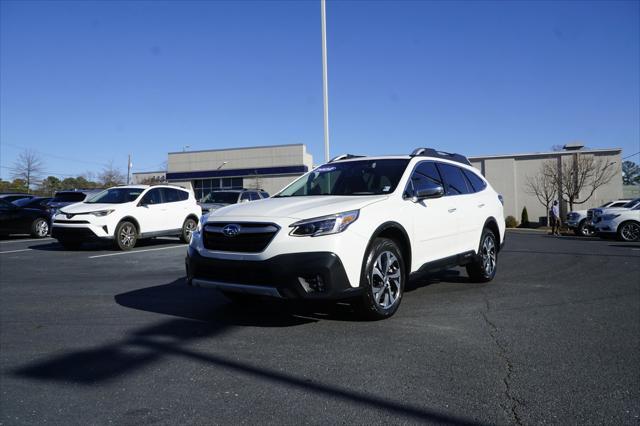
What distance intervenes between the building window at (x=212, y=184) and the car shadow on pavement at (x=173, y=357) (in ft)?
161

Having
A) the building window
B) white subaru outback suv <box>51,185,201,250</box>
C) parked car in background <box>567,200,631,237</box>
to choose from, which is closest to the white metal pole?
white subaru outback suv <box>51,185,201,250</box>

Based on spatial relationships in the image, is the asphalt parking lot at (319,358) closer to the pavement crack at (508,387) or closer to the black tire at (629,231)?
the pavement crack at (508,387)

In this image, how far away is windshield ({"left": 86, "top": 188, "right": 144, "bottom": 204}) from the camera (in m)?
13.0

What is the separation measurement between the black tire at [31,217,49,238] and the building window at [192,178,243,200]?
3579 cm

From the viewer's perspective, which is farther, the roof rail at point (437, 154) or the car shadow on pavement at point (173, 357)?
the roof rail at point (437, 154)

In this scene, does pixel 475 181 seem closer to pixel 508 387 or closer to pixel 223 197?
pixel 508 387

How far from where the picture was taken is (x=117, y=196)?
519 inches

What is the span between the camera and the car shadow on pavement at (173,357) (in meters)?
3.11

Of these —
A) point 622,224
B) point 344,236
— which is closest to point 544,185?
point 622,224

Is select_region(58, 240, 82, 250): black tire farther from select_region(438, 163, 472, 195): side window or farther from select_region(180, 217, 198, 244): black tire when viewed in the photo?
select_region(438, 163, 472, 195): side window

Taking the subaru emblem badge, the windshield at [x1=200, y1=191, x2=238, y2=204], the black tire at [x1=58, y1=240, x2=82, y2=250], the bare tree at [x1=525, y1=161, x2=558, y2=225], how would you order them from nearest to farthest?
the subaru emblem badge → the black tire at [x1=58, y1=240, x2=82, y2=250] → the windshield at [x1=200, y1=191, x2=238, y2=204] → the bare tree at [x1=525, y1=161, x2=558, y2=225]

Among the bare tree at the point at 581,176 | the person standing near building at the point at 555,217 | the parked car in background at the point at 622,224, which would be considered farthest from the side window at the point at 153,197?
the bare tree at the point at 581,176

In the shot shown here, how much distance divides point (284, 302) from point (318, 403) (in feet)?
9.80

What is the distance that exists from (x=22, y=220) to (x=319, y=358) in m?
15.8
